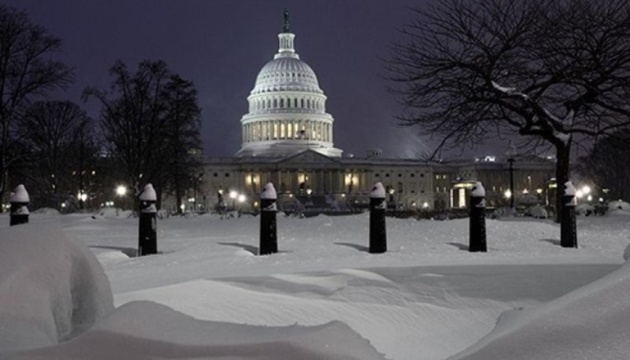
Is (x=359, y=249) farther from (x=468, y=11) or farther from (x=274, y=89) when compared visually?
(x=274, y=89)

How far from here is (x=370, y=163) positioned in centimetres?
13038

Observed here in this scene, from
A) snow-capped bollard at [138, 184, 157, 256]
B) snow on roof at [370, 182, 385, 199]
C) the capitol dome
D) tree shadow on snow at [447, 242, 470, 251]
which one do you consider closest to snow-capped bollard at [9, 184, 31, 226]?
snow-capped bollard at [138, 184, 157, 256]

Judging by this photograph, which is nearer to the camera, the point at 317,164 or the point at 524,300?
the point at 524,300

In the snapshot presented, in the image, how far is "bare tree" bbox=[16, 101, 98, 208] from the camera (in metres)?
50.7

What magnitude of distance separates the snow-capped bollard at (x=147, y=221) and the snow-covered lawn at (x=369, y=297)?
0.92 ft

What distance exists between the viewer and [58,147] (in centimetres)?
5434

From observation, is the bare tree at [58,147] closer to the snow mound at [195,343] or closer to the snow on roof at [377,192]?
the snow on roof at [377,192]

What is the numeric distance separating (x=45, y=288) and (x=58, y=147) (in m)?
55.0

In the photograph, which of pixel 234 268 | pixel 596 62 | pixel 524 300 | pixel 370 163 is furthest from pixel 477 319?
pixel 370 163

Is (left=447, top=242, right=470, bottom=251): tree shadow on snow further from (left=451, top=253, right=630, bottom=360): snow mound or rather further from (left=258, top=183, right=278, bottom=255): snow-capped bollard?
(left=451, top=253, right=630, bottom=360): snow mound

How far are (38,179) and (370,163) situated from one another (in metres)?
83.5

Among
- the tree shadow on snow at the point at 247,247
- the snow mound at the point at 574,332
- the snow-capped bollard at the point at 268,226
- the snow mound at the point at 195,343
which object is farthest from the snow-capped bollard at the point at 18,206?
the snow mound at the point at 574,332

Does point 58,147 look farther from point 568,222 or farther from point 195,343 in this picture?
point 195,343

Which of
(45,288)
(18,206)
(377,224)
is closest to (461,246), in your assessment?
(377,224)
